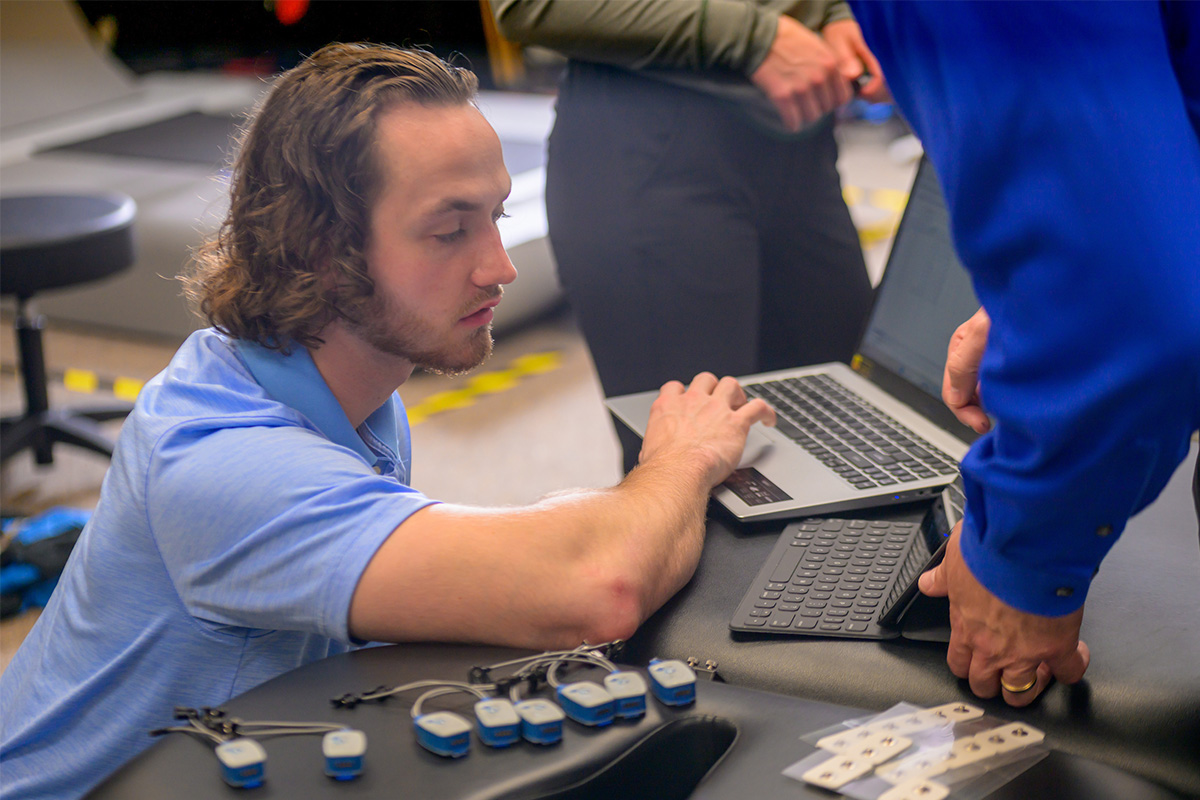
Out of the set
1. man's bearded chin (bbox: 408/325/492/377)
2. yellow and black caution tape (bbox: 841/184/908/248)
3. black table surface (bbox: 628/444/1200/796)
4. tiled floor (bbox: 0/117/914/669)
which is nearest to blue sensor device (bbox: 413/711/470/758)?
black table surface (bbox: 628/444/1200/796)

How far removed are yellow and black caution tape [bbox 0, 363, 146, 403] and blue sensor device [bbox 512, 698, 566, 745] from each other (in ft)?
9.47

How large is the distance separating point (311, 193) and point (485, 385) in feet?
7.60

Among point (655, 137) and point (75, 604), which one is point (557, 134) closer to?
point (655, 137)

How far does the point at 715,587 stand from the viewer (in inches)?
39.8

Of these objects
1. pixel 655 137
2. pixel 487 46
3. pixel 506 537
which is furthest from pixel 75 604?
pixel 487 46

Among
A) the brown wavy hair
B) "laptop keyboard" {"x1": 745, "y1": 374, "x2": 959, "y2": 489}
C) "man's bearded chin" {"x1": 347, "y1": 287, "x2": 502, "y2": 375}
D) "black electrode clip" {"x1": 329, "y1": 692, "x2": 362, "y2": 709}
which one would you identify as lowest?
"laptop keyboard" {"x1": 745, "y1": 374, "x2": 959, "y2": 489}

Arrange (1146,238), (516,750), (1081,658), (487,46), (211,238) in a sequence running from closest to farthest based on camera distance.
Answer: (1146,238)
(516,750)
(1081,658)
(211,238)
(487,46)

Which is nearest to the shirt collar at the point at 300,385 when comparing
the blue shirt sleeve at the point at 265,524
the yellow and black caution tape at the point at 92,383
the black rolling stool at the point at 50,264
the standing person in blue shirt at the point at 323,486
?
the standing person in blue shirt at the point at 323,486

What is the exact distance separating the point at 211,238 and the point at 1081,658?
96cm

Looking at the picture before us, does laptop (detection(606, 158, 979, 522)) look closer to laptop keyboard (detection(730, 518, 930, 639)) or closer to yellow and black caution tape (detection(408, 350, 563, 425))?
laptop keyboard (detection(730, 518, 930, 639))

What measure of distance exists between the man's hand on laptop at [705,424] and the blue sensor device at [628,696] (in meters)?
0.42

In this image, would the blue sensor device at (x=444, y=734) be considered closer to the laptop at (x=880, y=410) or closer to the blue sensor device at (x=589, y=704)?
the blue sensor device at (x=589, y=704)

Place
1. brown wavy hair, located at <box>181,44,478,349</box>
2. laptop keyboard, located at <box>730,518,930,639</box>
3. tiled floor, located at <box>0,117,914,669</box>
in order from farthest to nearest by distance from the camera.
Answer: tiled floor, located at <box>0,117,914,669</box> → brown wavy hair, located at <box>181,44,478,349</box> → laptop keyboard, located at <box>730,518,930,639</box>

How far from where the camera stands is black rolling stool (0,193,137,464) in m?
2.51
